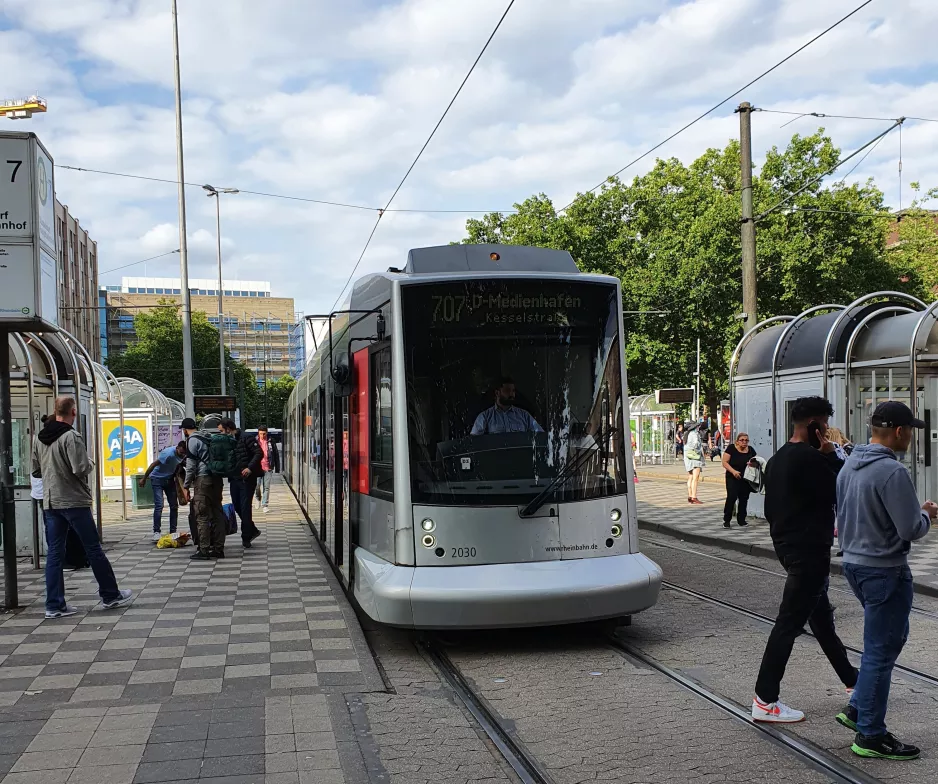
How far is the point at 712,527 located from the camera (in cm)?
1560

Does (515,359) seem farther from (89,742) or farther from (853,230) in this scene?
(853,230)

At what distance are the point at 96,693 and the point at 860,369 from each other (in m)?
11.8

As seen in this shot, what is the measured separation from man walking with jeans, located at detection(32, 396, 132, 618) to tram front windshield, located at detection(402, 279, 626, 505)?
10.2ft

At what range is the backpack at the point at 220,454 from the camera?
12.5m

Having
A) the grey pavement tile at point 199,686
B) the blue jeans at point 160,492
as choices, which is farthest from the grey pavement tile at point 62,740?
the blue jeans at point 160,492

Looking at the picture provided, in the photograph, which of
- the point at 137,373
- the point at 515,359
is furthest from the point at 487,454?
the point at 137,373

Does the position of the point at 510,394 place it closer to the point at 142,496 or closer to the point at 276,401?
the point at 142,496

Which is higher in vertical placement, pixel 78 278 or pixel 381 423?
pixel 78 278

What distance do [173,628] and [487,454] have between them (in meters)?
2.96

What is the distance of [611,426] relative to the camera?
743 centimetres

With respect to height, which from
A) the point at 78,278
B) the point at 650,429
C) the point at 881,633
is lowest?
the point at 881,633

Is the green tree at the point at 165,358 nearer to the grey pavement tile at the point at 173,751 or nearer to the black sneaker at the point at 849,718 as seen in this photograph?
the grey pavement tile at the point at 173,751

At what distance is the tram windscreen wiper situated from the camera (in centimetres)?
707

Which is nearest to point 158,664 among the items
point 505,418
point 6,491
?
point 6,491
